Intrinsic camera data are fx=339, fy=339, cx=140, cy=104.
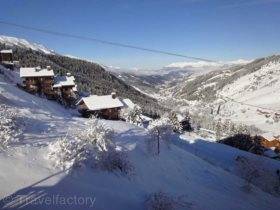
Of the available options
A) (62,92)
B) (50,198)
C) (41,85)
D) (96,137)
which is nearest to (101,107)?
(41,85)

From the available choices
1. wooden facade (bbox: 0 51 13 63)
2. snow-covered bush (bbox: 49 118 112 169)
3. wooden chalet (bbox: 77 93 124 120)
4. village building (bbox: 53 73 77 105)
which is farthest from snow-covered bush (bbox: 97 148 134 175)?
wooden facade (bbox: 0 51 13 63)

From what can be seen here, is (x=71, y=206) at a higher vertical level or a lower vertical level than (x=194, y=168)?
higher

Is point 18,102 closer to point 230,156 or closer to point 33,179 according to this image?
point 33,179

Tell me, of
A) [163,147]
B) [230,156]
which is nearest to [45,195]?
[163,147]

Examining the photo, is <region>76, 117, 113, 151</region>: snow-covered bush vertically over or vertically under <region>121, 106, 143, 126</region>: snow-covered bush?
over

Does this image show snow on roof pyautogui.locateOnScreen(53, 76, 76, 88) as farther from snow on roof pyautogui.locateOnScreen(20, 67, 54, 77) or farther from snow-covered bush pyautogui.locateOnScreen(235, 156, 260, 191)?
snow-covered bush pyautogui.locateOnScreen(235, 156, 260, 191)

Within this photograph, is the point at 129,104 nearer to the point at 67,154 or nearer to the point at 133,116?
the point at 133,116
